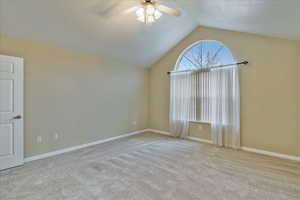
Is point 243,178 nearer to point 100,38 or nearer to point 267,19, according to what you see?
point 267,19

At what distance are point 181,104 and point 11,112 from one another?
3997 millimetres

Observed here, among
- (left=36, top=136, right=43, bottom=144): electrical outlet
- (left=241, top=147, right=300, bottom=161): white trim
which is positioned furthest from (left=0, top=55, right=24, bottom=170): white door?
(left=241, top=147, right=300, bottom=161): white trim

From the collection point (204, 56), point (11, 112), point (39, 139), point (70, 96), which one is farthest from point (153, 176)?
point (204, 56)

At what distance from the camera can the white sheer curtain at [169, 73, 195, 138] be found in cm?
472

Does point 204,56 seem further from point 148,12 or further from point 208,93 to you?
point 148,12

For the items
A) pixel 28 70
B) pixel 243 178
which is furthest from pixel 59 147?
pixel 243 178

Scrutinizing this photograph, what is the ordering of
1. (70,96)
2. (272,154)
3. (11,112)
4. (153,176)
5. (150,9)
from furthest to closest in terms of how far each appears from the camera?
1. (70,96)
2. (272,154)
3. (11,112)
4. (153,176)
5. (150,9)

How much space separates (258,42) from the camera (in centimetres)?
355

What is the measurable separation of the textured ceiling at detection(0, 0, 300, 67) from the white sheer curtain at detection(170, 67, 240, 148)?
1.23 meters

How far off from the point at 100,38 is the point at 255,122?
4017 millimetres

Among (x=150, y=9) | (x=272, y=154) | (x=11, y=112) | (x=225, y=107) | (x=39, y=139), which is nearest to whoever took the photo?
(x=150, y=9)

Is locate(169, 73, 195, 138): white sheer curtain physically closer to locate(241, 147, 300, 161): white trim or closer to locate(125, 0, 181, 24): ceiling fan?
locate(241, 147, 300, 161): white trim

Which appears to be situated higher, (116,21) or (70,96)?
(116,21)

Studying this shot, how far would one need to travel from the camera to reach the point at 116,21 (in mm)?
3264
